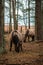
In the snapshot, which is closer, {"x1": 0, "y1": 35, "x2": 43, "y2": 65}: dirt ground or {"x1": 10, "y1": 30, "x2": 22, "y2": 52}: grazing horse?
{"x1": 0, "y1": 35, "x2": 43, "y2": 65}: dirt ground

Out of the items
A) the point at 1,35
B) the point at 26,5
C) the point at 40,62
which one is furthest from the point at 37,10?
the point at 40,62

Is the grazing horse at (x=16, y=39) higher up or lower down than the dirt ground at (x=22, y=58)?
higher up

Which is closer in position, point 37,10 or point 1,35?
point 1,35

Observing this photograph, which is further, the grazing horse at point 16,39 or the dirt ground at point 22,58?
the grazing horse at point 16,39

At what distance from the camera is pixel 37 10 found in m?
14.9

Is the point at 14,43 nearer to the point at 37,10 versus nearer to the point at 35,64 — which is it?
the point at 35,64

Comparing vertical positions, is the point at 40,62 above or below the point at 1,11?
below

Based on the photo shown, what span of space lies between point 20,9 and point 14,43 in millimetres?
10644

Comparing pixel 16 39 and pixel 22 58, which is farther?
pixel 16 39

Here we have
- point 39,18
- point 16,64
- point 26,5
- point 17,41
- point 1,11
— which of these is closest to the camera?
point 16,64

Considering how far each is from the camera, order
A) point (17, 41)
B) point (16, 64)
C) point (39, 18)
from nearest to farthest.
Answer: point (16, 64) → point (17, 41) → point (39, 18)

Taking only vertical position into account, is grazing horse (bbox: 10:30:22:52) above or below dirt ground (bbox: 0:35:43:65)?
above

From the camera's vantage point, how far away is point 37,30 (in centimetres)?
1530

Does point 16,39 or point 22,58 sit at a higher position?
point 16,39
